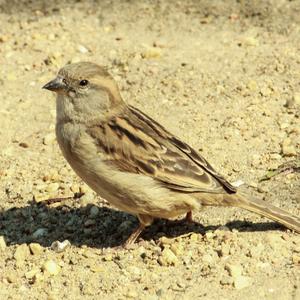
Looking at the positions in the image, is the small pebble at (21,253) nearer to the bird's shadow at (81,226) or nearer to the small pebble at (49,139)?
the bird's shadow at (81,226)

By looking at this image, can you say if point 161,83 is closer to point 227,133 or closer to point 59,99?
point 227,133

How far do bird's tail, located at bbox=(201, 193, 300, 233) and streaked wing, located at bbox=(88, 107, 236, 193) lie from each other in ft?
0.30

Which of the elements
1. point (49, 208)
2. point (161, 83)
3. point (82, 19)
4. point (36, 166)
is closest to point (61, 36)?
point (82, 19)

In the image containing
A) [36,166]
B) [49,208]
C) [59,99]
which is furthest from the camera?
[36,166]

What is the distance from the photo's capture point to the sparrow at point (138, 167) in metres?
6.47

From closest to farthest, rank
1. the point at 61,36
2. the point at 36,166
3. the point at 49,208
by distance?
the point at 49,208, the point at 36,166, the point at 61,36

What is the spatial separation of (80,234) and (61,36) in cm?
421

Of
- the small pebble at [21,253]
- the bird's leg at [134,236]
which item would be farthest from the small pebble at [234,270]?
the small pebble at [21,253]

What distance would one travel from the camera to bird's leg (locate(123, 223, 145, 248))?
673cm

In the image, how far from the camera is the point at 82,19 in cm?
1108

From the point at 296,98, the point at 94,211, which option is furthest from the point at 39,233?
the point at 296,98

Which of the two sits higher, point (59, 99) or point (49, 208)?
point (59, 99)

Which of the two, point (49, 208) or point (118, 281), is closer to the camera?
point (118, 281)

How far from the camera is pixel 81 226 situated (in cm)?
718
